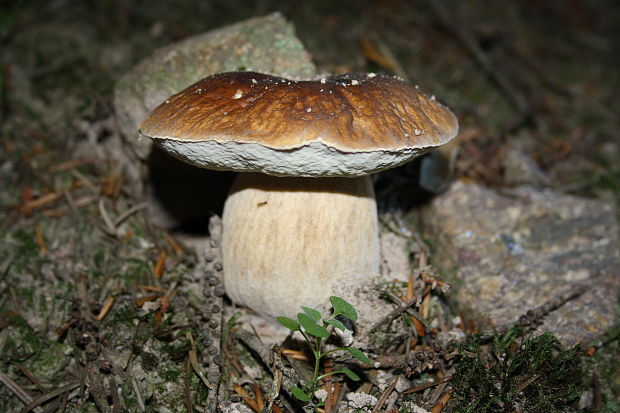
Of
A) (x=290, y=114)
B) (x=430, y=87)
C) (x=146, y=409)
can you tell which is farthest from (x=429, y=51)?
(x=146, y=409)

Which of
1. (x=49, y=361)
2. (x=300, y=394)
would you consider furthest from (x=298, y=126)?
(x=49, y=361)

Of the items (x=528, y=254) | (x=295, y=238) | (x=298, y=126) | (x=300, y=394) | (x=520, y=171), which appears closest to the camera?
(x=298, y=126)

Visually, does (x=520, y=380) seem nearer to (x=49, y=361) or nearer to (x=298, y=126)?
(x=298, y=126)

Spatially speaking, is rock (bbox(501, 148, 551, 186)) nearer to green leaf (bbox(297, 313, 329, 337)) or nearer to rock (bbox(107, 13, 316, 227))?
rock (bbox(107, 13, 316, 227))

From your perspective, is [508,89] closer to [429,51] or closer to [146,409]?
[429,51]

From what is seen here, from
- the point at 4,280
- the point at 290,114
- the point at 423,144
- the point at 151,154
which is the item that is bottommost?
A: the point at 4,280

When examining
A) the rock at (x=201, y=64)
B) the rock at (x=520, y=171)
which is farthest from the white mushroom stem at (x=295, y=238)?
the rock at (x=520, y=171)
